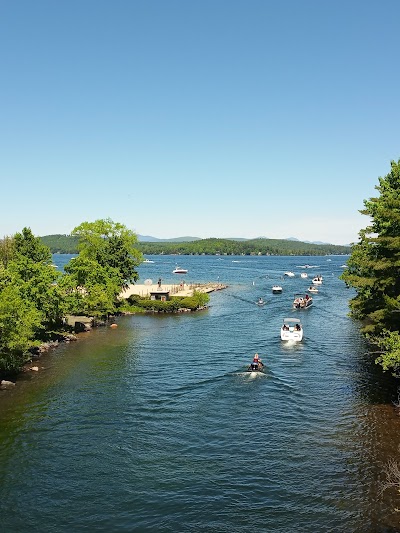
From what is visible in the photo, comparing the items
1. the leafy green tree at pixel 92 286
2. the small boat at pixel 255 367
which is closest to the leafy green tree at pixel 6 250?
the leafy green tree at pixel 92 286

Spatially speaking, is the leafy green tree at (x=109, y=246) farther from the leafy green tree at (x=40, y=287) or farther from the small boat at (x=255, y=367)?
the small boat at (x=255, y=367)

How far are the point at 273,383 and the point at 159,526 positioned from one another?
25.3 m

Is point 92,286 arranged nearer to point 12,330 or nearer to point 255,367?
point 12,330

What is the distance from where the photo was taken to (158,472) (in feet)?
97.9

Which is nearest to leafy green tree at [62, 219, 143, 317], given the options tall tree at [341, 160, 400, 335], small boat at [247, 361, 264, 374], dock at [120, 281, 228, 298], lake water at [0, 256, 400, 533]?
dock at [120, 281, 228, 298]

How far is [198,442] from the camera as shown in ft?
111

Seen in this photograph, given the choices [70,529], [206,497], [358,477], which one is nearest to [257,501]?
[206,497]

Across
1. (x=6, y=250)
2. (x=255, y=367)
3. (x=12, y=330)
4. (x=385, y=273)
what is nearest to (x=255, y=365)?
(x=255, y=367)

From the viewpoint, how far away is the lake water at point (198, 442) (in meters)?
25.7

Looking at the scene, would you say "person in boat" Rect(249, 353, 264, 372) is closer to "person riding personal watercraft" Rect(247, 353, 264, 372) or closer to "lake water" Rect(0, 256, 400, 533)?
"person riding personal watercraft" Rect(247, 353, 264, 372)

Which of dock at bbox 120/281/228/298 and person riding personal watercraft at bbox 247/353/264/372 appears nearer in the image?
person riding personal watercraft at bbox 247/353/264/372

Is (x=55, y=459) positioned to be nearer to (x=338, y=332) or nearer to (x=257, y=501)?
(x=257, y=501)

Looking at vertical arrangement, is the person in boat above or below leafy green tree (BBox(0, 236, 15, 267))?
below

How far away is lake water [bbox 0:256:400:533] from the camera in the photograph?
25.7m
